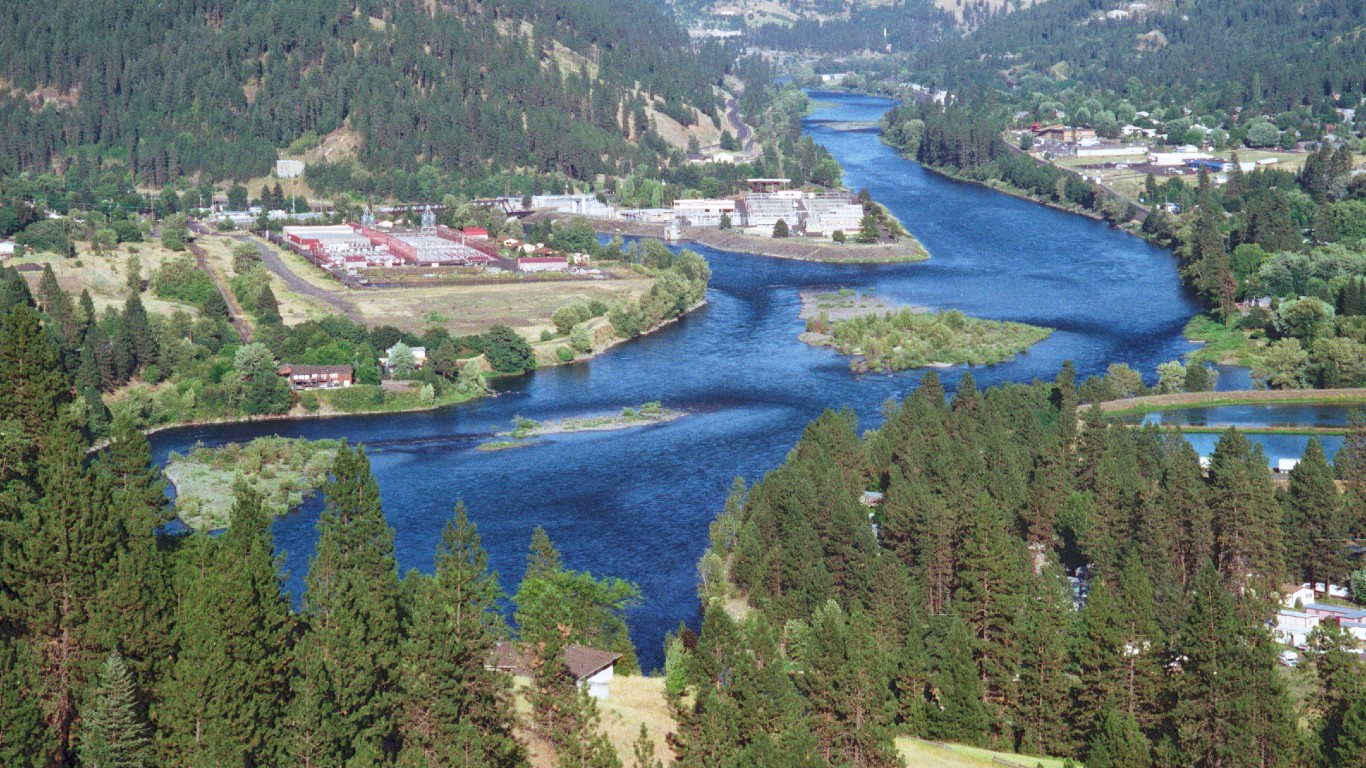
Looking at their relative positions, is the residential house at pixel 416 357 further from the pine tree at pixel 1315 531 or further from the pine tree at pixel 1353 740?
the pine tree at pixel 1353 740

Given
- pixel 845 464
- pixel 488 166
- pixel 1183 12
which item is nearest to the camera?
pixel 845 464

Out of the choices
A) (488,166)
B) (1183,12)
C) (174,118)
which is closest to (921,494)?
(488,166)

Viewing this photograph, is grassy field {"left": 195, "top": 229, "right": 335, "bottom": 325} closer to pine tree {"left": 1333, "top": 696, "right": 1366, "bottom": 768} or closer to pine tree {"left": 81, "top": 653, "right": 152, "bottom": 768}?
pine tree {"left": 81, "top": 653, "right": 152, "bottom": 768}

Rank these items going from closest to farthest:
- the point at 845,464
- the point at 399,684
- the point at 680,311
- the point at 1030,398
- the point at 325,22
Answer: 1. the point at 399,684
2. the point at 845,464
3. the point at 1030,398
4. the point at 680,311
5. the point at 325,22

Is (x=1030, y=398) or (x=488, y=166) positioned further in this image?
(x=488, y=166)

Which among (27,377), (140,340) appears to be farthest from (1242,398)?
(27,377)

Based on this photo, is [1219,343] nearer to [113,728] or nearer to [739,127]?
[113,728]

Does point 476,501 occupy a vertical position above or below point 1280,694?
below

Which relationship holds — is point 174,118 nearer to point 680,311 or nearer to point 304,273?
point 304,273
